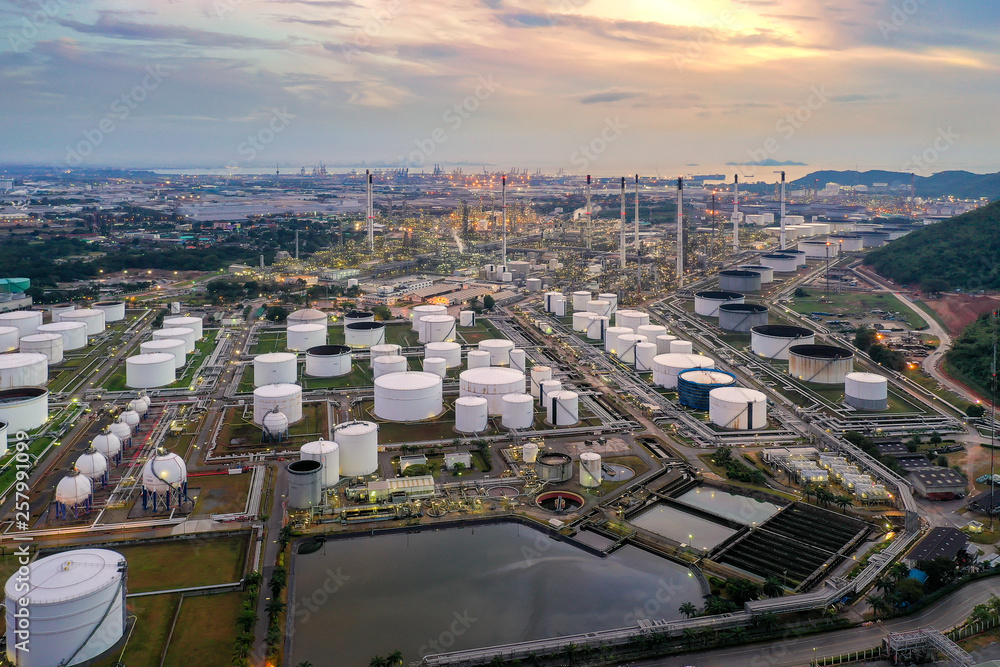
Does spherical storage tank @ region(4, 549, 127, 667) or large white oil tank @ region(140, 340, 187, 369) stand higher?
large white oil tank @ region(140, 340, 187, 369)

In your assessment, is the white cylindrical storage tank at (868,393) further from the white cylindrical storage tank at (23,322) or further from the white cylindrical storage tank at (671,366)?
the white cylindrical storage tank at (23,322)

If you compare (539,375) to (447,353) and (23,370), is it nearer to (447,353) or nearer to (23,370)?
(447,353)

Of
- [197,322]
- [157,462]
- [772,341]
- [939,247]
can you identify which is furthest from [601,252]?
[157,462]

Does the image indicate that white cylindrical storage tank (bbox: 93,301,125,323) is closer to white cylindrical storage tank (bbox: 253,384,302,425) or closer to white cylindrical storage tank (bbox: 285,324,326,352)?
white cylindrical storage tank (bbox: 285,324,326,352)

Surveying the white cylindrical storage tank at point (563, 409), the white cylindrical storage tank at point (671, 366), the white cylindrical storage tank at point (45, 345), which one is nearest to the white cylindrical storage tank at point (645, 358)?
the white cylindrical storage tank at point (671, 366)

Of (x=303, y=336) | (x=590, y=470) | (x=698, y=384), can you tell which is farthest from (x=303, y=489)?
(x=303, y=336)

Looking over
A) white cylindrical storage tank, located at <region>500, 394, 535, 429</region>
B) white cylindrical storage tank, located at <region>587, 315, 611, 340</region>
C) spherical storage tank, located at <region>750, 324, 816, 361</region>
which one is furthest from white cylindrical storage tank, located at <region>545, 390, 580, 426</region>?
white cylindrical storage tank, located at <region>587, 315, 611, 340</region>
